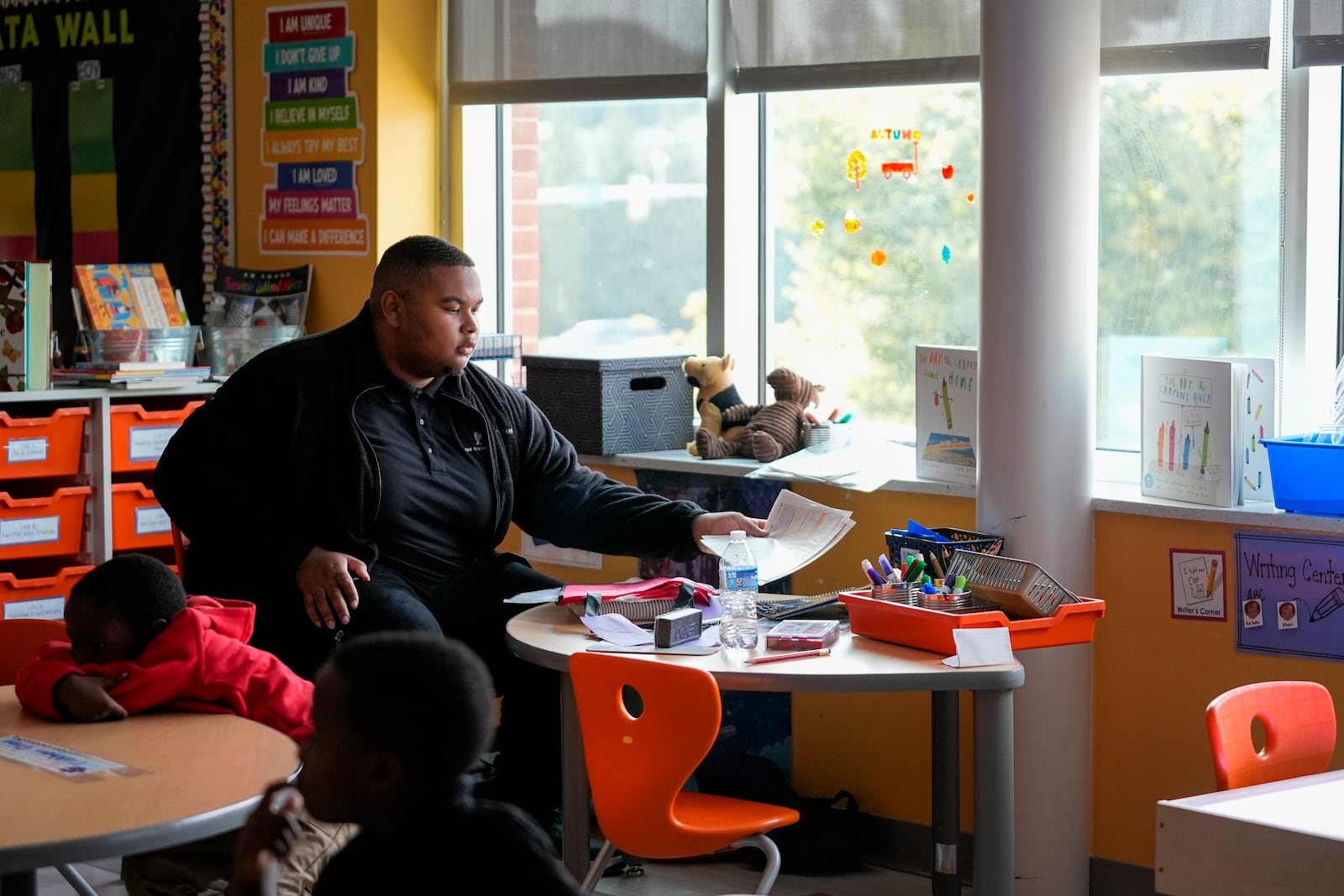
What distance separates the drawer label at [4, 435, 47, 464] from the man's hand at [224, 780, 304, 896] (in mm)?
3026

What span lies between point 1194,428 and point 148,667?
210cm

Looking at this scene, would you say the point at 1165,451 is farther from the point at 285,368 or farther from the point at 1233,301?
the point at 285,368

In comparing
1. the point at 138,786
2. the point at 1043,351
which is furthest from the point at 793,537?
the point at 138,786

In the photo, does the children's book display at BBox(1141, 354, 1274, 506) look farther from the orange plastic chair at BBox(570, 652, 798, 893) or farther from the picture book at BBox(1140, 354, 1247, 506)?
the orange plastic chair at BBox(570, 652, 798, 893)

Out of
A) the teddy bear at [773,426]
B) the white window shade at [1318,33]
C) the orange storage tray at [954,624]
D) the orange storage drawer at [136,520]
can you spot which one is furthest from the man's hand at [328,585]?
the white window shade at [1318,33]

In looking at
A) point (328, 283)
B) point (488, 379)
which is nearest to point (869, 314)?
point (488, 379)

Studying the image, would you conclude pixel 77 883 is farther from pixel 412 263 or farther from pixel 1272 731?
pixel 1272 731

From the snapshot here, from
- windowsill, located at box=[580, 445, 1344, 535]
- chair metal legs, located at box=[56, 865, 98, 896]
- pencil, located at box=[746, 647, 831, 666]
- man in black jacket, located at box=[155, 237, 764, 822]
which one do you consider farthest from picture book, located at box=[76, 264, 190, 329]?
pencil, located at box=[746, 647, 831, 666]

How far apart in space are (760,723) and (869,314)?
1071 mm

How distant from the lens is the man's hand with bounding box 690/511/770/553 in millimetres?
3201

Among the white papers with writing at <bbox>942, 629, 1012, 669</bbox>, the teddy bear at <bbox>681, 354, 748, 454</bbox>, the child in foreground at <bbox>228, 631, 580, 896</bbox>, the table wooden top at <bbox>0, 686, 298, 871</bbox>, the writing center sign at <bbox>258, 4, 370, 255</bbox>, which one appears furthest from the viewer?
the writing center sign at <bbox>258, 4, 370, 255</bbox>

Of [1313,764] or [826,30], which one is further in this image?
[826,30]

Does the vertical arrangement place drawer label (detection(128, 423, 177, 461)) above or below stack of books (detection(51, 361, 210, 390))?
below

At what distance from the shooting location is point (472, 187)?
4910 mm
